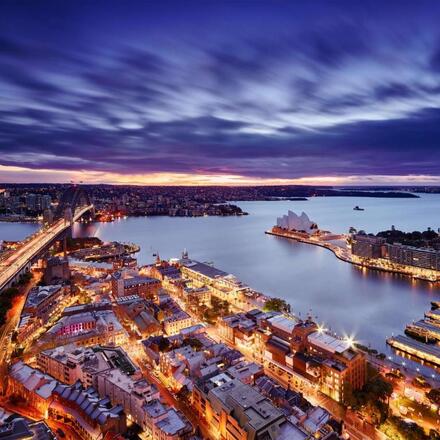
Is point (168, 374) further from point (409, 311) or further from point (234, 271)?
point (234, 271)

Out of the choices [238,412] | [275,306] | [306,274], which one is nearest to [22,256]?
[275,306]

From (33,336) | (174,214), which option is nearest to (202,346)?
(33,336)

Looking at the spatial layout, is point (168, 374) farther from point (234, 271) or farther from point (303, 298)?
point (234, 271)

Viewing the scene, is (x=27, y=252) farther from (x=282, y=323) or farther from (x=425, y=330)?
(x=425, y=330)

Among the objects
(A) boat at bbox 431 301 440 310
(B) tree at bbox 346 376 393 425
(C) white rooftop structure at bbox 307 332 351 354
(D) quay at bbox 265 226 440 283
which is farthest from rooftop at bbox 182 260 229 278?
(B) tree at bbox 346 376 393 425

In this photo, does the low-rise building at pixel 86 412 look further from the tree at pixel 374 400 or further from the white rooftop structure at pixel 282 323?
the white rooftop structure at pixel 282 323

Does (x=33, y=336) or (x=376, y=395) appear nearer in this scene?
(x=376, y=395)

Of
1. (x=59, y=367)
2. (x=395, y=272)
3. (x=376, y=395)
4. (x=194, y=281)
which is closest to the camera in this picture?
(x=376, y=395)

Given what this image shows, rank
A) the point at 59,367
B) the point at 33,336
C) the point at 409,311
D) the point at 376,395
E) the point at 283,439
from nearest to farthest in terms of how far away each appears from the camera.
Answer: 1. the point at 283,439
2. the point at 376,395
3. the point at 59,367
4. the point at 33,336
5. the point at 409,311
